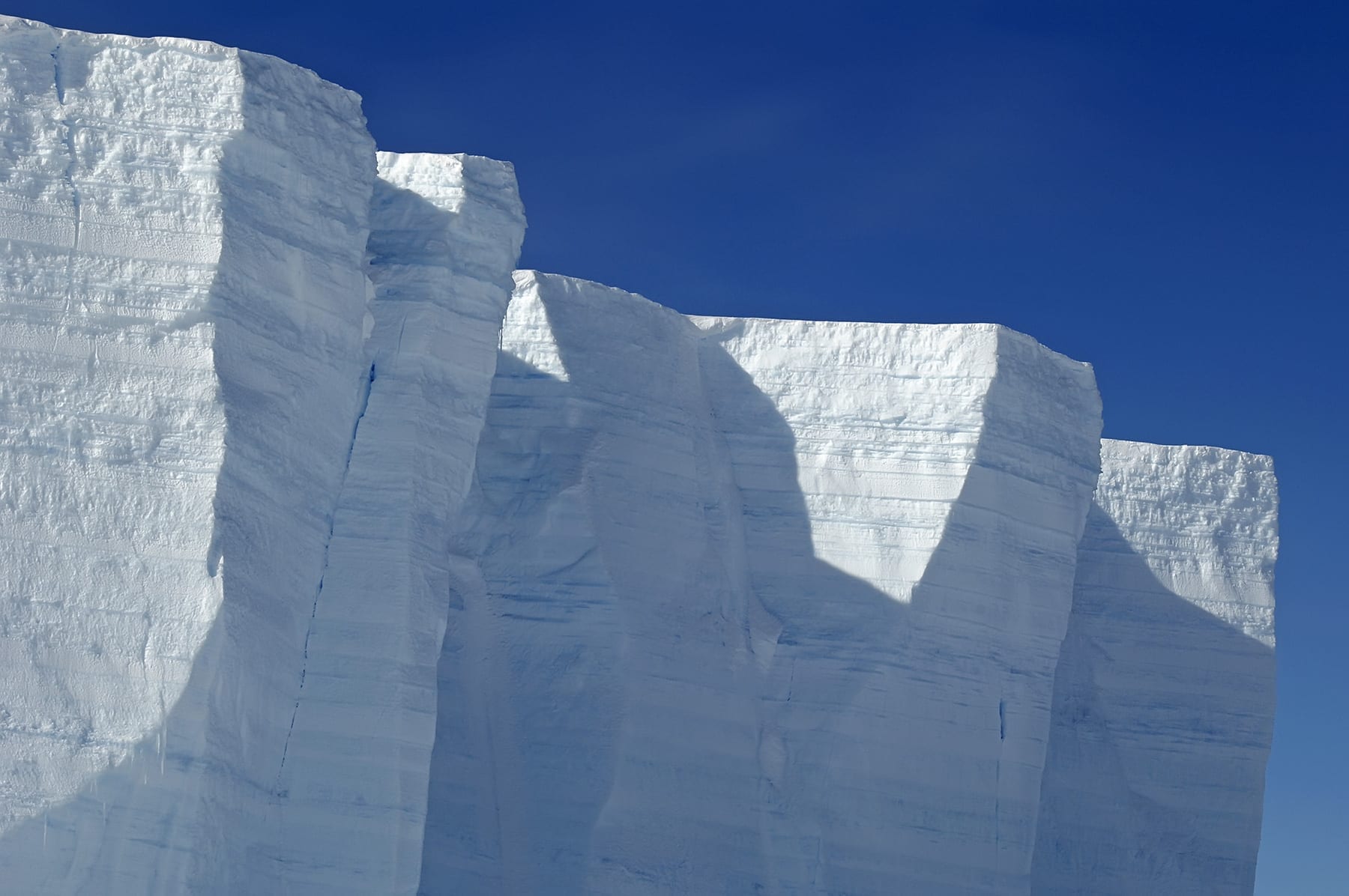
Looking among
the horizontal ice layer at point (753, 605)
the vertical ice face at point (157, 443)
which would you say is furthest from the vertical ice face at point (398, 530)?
the horizontal ice layer at point (753, 605)

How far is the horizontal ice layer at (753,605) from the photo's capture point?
17.1 meters

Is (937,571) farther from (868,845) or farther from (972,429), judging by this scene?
(868,845)

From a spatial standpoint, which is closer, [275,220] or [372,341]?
[275,220]

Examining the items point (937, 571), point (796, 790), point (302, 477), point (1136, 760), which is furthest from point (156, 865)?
point (1136, 760)

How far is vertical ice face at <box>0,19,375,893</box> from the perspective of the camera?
39.0 feet

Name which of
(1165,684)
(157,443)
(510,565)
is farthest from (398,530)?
(1165,684)

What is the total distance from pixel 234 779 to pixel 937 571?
320 inches

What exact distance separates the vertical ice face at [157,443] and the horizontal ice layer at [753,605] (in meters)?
3.86

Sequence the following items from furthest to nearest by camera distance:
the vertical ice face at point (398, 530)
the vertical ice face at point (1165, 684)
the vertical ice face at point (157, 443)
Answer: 1. the vertical ice face at point (1165, 684)
2. the vertical ice face at point (398, 530)
3. the vertical ice face at point (157, 443)

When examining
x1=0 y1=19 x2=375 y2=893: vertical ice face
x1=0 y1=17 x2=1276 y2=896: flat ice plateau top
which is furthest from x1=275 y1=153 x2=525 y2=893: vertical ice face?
x1=0 y1=19 x2=375 y2=893: vertical ice face

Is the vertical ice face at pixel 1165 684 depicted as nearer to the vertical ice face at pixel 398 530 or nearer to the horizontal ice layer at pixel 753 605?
the horizontal ice layer at pixel 753 605

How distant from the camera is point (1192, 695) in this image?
2197cm

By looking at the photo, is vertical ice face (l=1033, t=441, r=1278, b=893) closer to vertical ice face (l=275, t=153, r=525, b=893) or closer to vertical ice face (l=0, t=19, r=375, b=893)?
vertical ice face (l=275, t=153, r=525, b=893)

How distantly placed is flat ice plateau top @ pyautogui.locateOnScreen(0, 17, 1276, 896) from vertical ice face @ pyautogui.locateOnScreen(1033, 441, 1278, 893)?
5 centimetres
